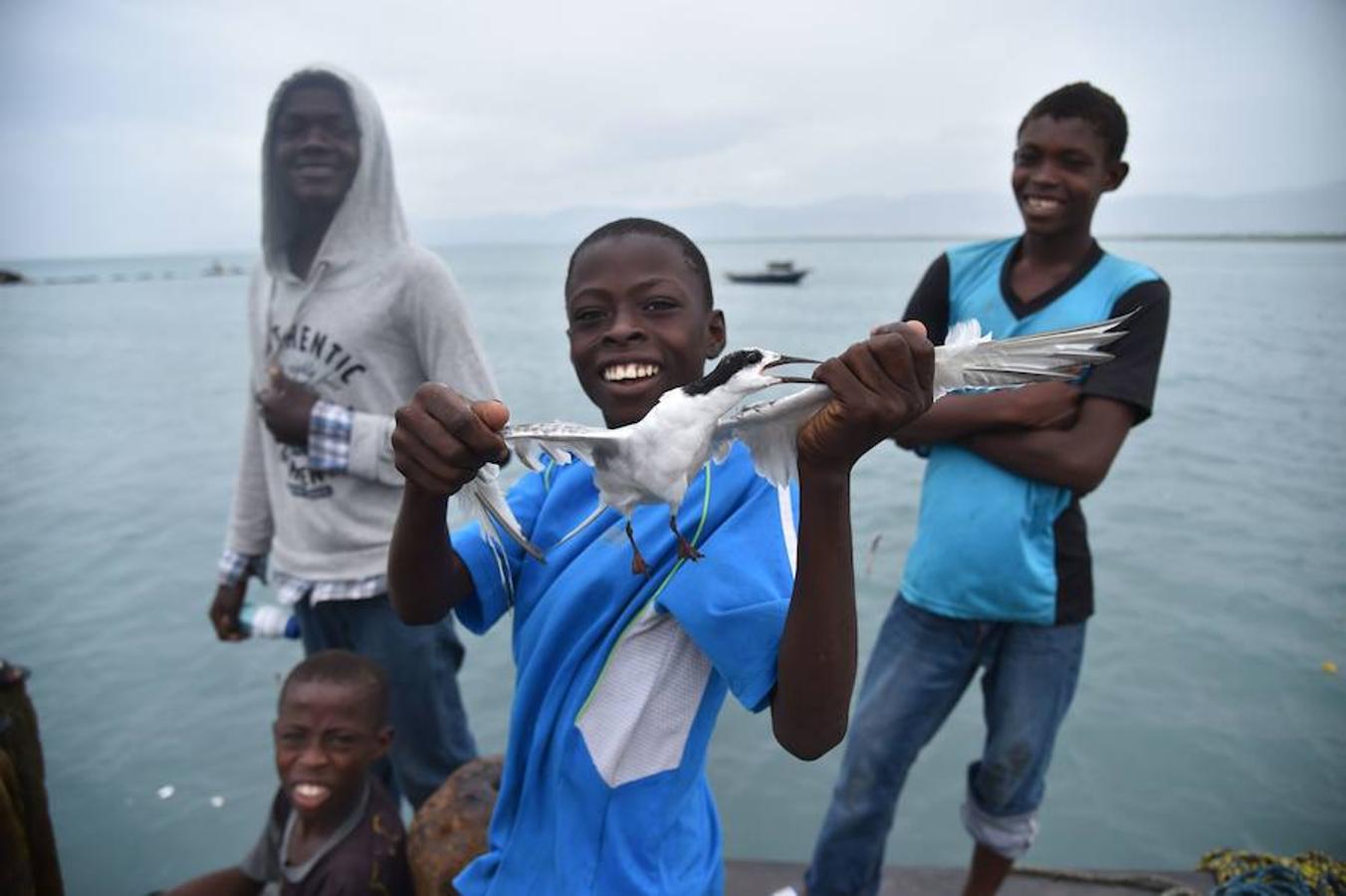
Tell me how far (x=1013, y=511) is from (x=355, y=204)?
2.62m

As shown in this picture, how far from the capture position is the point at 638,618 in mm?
1658

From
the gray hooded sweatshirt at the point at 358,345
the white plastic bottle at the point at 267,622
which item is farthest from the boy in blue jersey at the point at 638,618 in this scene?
the white plastic bottle at the point at 267,622

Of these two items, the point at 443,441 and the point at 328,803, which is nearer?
the point at 443,441

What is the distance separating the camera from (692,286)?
167 centimetres

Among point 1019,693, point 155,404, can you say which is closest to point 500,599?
point 1019,693

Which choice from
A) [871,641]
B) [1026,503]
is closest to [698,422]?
[1026,503]

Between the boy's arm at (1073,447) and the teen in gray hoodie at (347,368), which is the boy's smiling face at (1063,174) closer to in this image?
the boy's arm at (1073,447)

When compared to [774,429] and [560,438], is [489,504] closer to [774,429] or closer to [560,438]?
[560,438]

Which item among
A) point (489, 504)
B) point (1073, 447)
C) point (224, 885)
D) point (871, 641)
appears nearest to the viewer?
point (489, 504)

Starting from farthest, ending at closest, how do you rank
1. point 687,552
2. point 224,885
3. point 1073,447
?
point 224,885 < point 1073,447 < point 687,552

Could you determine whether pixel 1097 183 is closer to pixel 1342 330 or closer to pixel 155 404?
pixel 155 404

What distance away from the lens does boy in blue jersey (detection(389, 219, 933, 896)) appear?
1.49 m

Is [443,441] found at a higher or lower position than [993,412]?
higher

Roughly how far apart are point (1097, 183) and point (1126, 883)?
112 inches
